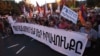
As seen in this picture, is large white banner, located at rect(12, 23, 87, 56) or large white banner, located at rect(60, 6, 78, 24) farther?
large white banner, located at rect(60, 6, 78, 24)

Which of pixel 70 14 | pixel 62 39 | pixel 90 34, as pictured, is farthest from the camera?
pixel 62 39

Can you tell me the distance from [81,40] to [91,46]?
5.39 ft

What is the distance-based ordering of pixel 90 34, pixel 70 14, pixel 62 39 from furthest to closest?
pixel 62 39 < pixel 70 14 < pixel 90 34

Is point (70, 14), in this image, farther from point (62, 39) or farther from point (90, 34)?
point (90, 34)

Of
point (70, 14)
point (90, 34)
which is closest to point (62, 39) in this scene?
point (70, 14)

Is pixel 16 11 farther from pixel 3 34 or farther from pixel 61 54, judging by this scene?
pixel 61 54

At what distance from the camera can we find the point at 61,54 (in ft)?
44.2

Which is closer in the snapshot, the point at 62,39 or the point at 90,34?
the point at 90,34

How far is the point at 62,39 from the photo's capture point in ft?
43.9

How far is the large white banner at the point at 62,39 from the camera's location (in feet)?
37.5

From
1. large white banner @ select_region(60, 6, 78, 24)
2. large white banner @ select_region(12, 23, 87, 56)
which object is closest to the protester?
large white banner @ select_region(60, 6, 78, 24)

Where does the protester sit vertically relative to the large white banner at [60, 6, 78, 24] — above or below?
below

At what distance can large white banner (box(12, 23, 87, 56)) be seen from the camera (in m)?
11.4

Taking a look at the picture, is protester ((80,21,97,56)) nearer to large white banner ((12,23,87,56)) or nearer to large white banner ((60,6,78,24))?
large white banner ((60,6,78,24))
